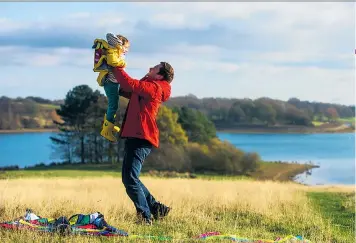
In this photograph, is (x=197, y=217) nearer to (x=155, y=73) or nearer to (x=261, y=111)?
(x=155, y=73)

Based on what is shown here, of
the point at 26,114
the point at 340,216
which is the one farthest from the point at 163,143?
the point at 340,216

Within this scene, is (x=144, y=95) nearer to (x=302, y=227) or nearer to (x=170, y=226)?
(x=170, y=226)

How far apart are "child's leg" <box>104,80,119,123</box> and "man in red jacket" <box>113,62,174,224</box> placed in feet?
0.30

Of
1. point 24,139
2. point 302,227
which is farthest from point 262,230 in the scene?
point 24,139

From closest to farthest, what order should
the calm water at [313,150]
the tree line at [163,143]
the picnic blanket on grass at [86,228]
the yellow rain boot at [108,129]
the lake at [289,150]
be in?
the picnic blanket on grass at [86,228] → the yellow rain boot at [108,129] → the tree line at [163,143] → the calm water at [313,150] → the lake at [289,150]

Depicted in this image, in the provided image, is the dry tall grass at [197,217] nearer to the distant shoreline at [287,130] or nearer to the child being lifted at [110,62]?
the child being lifted at [110,62]

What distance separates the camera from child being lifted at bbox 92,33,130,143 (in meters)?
6.65

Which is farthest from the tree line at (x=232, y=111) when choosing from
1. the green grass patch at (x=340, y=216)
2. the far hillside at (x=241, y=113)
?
the green grass patch at (x=340, y=216)

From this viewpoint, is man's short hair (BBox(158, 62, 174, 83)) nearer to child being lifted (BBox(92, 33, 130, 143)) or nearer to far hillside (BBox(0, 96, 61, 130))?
child being lifted (BBox(92, 33, 130, 143))

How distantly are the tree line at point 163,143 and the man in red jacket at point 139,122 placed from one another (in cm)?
5347

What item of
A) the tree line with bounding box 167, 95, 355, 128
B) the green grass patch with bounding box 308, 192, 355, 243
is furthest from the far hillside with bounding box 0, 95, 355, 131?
the green grass patch with bounding box 308, 192, 355, 243

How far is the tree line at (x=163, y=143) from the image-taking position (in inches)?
2453

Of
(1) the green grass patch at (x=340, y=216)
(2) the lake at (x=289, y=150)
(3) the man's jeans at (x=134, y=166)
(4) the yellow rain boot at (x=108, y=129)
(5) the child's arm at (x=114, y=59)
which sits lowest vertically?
(2) the lake at (x=289, y=150)

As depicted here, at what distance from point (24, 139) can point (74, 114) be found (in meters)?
26.2
